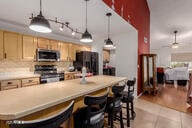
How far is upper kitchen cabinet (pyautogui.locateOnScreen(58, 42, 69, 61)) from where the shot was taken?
5.24m

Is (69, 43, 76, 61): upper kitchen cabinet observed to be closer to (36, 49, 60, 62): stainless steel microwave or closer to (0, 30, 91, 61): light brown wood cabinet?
(0, 30, 91, 61): light brown wood cabinet

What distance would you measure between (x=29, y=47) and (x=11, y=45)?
52cm

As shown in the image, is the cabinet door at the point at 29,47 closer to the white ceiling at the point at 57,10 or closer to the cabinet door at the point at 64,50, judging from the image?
the white ceiling at the point at 57,10

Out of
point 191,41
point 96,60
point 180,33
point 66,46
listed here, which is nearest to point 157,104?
point 96,60

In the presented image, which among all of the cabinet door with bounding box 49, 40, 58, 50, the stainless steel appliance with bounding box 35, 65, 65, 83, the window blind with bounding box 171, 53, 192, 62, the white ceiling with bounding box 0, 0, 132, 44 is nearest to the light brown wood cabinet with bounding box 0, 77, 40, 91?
the stainless steel appliance with bounding box 35, 65, 65, 83

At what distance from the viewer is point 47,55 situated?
4695 millimetres

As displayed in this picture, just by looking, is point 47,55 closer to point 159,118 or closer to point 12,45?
point 12,45

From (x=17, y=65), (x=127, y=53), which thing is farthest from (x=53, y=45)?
(x=127, y=53)

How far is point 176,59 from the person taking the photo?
10961 millimetres

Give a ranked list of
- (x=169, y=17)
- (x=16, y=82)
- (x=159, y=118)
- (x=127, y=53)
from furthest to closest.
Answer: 1. (x=169, y=17)
2. (x=127, y=53)
3. (x=16, y=82)
4. (x=159, y=118)

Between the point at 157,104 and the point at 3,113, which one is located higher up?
the point at 3,113

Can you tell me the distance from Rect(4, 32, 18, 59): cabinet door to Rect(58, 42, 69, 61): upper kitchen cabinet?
1.60m

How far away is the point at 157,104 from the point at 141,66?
5.45 feet

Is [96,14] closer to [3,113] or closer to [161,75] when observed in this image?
[3,113]
